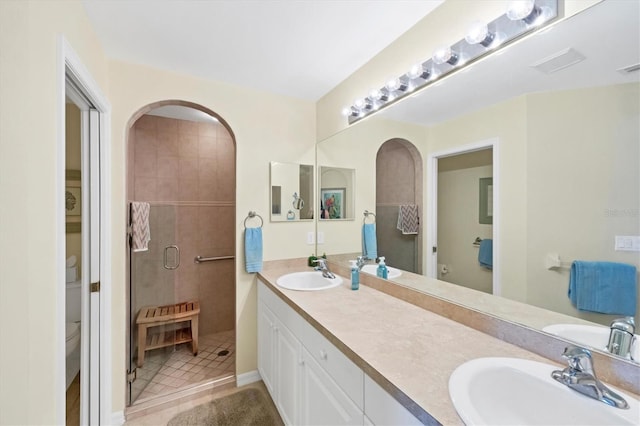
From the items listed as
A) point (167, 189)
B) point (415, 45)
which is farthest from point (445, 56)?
point (167, 189)

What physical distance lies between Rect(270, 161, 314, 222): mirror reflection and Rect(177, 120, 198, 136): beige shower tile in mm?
1266

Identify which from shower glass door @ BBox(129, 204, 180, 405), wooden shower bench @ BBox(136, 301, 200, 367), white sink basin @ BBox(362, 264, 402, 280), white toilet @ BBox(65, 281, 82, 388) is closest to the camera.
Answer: white sink basin @ BBox(362, 264, 402, 280)

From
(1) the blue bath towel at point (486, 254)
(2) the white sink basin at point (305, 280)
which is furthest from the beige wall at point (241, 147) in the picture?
(1) the blue bath towel at point (486, 254)

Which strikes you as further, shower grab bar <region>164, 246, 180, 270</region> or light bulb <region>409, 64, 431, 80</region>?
shower grab bar <region>164, 246, 180, 270</region>

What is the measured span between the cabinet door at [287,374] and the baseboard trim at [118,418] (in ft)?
3.36

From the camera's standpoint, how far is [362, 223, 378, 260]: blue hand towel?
6.02ft

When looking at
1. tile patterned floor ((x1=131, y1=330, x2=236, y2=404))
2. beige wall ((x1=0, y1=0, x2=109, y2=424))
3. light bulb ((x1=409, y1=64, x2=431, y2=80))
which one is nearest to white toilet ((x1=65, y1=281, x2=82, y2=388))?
tile patterned floor ((x1=131, y1=330, x2=236, y2=404))

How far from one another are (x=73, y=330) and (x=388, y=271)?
2111 millimetres

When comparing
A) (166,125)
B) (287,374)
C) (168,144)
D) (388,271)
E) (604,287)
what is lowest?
(287,374)

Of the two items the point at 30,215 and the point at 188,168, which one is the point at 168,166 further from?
the point at 30,215

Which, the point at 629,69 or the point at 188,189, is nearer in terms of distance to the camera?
the point at 629,69

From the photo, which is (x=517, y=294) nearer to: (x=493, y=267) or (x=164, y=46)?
(x=493, y=267)

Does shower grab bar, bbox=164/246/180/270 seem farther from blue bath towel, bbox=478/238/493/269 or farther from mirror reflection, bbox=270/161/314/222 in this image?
blue bath towel, bbox=478/238/493/269

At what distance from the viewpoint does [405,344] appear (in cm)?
99
